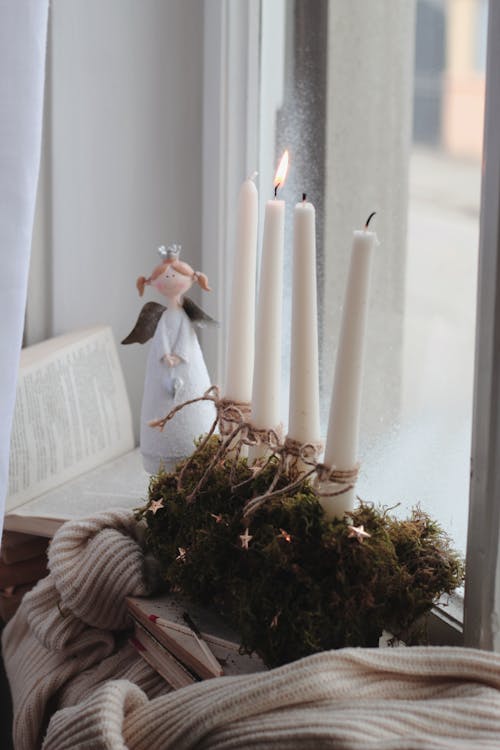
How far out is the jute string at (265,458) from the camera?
2.17ft

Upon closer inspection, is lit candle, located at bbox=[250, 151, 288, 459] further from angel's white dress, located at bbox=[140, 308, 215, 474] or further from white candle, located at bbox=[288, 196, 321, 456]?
angel's white dress, located at bbox=[140, 308, 215, 474]

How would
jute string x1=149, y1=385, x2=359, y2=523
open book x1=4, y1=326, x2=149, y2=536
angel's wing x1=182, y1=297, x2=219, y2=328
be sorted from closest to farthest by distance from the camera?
jute string x1=149, y1=385, x2=359, y2=523, angel's wing x1=182, y1=297, x2=219, y2=328, open book x1=4, y1=326, x2=149, y2=536

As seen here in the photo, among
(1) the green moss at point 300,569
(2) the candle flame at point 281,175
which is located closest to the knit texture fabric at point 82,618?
(1) the green moss at point 300,569

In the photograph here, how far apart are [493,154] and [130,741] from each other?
45 centimetres

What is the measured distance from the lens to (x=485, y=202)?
2.11 feet

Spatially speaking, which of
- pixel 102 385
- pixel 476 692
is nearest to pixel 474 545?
pixel 476 692

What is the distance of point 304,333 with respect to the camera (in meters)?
0.68

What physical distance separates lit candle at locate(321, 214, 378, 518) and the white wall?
0.57 metres

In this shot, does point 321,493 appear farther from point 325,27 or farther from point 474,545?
point 325,27

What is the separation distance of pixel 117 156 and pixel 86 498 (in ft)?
1.39

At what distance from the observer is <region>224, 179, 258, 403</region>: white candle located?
2.48 ft

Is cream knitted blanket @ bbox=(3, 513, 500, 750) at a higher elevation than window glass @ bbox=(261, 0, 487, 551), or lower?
lower

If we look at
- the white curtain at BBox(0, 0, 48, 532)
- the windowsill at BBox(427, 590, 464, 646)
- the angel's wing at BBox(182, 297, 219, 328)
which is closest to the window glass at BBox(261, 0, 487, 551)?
the windowsill at BBox(427, 590, 464, 646)

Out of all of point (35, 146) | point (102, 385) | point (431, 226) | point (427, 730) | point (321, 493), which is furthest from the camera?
point (102, 385)
